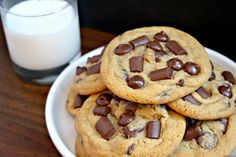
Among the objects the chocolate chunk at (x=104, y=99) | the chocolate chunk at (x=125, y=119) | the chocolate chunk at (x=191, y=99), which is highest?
the chocolate chunk at (x=191, y=99)

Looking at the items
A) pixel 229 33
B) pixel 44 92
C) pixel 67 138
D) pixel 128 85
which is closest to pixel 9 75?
pixel 44 92

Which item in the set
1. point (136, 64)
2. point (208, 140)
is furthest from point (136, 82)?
point (208, 140)

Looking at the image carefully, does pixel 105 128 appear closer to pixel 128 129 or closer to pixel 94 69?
pixel 128 129

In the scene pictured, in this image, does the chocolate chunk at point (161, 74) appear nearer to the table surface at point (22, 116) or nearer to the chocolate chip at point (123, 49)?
the chocolate chip at point (123, 49)

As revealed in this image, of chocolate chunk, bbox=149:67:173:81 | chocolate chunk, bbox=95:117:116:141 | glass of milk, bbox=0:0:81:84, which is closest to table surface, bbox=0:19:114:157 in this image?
→ glass of milk, bbox=0:0:81:84

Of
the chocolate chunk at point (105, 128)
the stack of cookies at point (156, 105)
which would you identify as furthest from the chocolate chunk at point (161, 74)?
the chocolate chunk at point (105, 128)

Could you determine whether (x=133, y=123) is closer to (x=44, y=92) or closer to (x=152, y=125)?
(x=152, y=125)

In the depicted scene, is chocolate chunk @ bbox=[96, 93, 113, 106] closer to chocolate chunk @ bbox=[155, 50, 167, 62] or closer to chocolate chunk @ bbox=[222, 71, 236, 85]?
chocolate chunk @ bbox=[155, 50, 167, 62]
